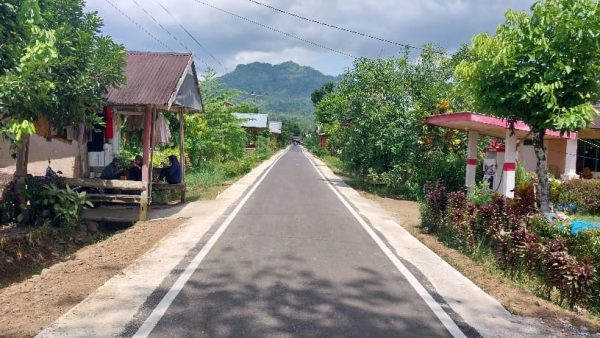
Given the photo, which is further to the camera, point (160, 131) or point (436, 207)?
point (160, 131)

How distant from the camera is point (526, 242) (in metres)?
7.02

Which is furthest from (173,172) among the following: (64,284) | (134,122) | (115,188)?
(64,284)

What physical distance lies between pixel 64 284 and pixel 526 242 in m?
6.13

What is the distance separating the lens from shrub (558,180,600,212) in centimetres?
1490

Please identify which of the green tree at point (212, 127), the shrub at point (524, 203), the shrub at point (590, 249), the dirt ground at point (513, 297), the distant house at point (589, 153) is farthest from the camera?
the green tree at point (212, 127)

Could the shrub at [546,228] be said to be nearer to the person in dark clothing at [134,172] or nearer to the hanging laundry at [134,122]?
the person in dark clothing at [134,172]

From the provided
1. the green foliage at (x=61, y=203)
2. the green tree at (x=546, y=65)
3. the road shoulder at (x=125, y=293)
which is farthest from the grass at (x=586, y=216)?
the green foliage at (x=61, y=203)

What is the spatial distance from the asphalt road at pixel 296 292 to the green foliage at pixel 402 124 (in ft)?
28.9

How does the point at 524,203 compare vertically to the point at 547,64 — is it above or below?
below

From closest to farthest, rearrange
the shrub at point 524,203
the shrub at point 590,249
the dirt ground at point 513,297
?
1. the dirt ground at point 513,297
2. the shrub at point 590,249
3. the shrub at point 524,203

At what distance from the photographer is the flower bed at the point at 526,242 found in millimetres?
6086

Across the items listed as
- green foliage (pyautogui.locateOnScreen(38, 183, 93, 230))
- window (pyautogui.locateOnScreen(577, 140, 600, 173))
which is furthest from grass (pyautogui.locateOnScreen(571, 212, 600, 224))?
green foliage (pyautogui.locateOnScreen(38, 183, 93, 230))

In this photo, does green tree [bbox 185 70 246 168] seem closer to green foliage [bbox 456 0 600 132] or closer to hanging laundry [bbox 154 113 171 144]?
hanging laundry [bbox 154 113 171 144]

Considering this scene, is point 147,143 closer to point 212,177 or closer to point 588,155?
point 212,177
